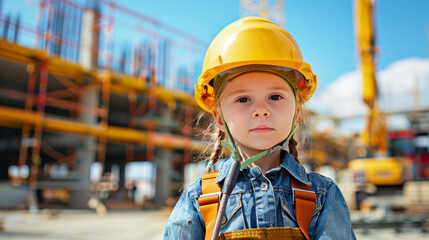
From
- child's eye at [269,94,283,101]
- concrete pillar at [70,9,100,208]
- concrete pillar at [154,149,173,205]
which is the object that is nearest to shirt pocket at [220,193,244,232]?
child's eye at [269,94,283,101]

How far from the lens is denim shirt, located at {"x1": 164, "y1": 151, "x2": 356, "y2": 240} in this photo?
1.26m

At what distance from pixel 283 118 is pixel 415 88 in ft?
96.9

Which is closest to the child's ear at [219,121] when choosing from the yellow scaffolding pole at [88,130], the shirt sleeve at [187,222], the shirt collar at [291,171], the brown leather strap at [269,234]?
the shirt collar at [291,171]

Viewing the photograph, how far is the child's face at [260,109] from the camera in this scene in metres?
1.35

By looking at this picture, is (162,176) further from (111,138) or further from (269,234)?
(269,234)

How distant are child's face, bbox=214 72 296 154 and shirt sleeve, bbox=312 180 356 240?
0.99 ft

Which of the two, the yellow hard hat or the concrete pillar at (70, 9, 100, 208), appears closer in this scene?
the yellow hard hat

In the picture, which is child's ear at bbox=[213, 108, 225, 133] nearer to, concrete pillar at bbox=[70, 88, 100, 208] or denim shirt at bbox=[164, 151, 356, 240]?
denim shirt at bbox=[164, 151, 356, 240]

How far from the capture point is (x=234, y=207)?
132 cm

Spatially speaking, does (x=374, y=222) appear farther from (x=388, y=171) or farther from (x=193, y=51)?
(x=193, y=51)

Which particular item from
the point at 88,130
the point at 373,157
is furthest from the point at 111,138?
the point at 373,157

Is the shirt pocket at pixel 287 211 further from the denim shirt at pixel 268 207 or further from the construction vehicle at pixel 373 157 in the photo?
the construction vehicle at pixel 373 157

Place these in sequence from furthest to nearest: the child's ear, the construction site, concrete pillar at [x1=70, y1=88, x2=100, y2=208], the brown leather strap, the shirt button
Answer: concrete pillar at [x1=70, y1=88, x2=100, y2=208]
the construction site
the child's ear
the shirt button
the brown leather strap

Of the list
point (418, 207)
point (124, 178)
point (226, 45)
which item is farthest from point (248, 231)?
point (124, 178)
